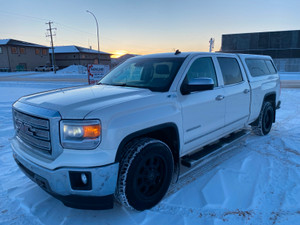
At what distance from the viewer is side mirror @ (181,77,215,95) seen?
9.77ft

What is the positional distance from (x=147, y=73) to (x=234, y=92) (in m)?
1.60

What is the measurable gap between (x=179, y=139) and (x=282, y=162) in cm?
220

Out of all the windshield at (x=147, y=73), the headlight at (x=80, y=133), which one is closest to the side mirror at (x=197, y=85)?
the windshield at (x=147, y=73)

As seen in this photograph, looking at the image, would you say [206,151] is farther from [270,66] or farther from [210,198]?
[270,66]

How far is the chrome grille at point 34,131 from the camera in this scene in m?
2.38

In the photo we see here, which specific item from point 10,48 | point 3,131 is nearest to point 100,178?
point 3,131

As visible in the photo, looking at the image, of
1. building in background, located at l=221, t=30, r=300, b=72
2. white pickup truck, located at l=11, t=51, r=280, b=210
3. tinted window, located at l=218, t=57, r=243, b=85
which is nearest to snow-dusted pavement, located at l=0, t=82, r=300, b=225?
white pickup truck, located at l=11, t=51, r=280, b=210

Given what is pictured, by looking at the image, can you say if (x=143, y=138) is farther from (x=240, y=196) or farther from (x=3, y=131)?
(x=3, y=131)

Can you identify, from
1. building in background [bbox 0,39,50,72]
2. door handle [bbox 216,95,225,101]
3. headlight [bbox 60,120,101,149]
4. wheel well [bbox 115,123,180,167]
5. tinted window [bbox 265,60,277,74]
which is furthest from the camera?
building in background [bbox 0,39,50,72]

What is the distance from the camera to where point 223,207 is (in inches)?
111

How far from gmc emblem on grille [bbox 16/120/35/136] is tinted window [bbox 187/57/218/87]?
6.88 feet

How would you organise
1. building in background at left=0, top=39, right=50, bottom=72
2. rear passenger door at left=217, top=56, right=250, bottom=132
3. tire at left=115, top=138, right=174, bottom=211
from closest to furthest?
tire at left=115, top=138, right=174, bottom=211, rear passenger door at left=217, top=56, right=250, bottom=132, building in background at left=0, top=39, right=50, bottom=72

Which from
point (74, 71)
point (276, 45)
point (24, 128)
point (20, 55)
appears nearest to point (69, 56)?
point (20, 55)

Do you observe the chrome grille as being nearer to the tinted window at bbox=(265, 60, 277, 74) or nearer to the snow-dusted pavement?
the snow-dusted pavement
